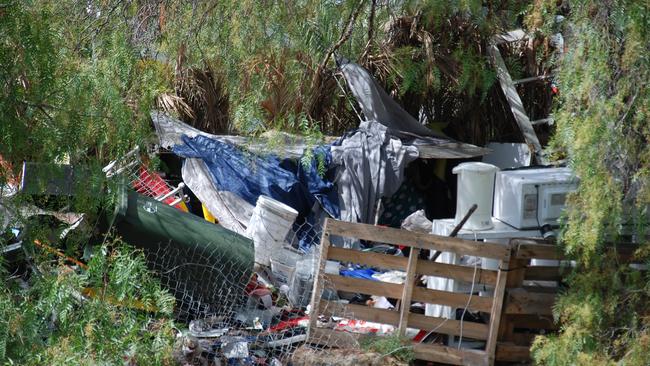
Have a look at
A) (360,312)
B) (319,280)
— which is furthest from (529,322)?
(319,280)

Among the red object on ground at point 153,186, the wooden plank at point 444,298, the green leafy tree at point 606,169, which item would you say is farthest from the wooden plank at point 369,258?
the red object on ground at point 153,186

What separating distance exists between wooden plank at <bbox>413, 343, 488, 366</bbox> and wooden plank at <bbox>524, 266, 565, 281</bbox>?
756 millimetres

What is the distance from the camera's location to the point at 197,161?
9258 mm

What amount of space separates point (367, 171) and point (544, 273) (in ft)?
8.20

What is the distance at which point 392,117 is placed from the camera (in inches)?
379

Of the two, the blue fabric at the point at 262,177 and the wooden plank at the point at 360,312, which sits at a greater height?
the blue fabric at the point at 262,177

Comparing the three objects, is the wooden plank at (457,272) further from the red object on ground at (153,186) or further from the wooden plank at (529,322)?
the red object on ground at (153,186)

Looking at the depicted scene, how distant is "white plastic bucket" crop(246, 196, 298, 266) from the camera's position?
27.6 feet

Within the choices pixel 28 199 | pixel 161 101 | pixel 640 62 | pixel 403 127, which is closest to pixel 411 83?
pixel 403 127

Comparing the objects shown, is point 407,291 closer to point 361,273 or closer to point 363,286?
point 363,286

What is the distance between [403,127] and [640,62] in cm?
415

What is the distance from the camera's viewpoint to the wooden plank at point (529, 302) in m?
7.03

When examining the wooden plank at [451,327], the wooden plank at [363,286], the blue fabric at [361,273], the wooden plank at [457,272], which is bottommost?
the wooden plank at [451,327]

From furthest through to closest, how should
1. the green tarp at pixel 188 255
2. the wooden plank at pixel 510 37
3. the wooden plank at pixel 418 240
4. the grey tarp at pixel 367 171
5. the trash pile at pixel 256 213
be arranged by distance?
the wooden plank at pixel 510 37, the grey tarp at pixel 367 171, the green tarp at pixel 188 255, the trash pile at pixel 256 213, the wooden plank at pixel 418 240
